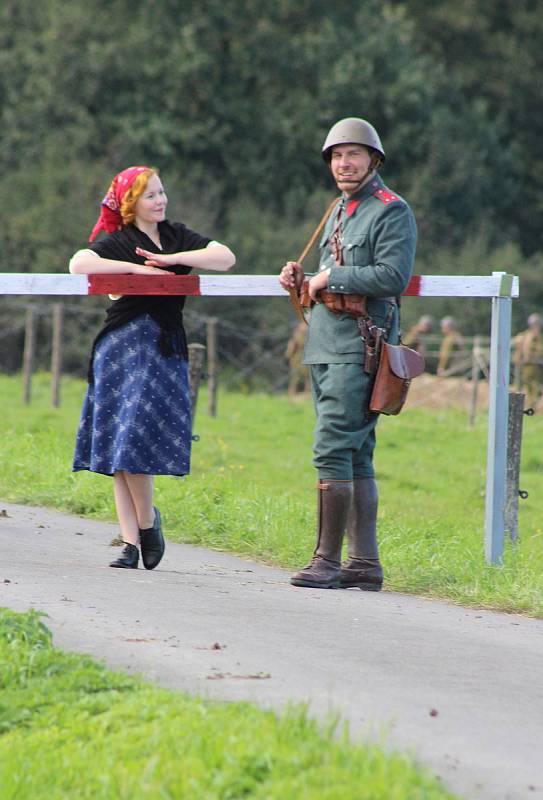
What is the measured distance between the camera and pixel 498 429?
7.60 m

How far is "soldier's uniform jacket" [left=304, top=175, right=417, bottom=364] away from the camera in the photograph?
6.78 m

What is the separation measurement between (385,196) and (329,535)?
1519mm

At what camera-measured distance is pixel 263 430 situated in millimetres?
20578

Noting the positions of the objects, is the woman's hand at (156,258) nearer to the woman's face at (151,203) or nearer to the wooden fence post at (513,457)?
the woman's face at (151,203)

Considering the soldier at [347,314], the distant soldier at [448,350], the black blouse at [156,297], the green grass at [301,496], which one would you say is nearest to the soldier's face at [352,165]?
the soldier at [347,314]

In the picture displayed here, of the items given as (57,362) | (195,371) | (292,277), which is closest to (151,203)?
(292,277)

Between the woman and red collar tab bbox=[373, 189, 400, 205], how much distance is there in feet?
2.41

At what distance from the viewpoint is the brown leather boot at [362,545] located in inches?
279

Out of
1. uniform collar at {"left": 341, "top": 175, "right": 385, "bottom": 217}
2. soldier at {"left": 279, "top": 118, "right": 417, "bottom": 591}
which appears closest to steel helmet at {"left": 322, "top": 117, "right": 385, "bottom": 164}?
soldier at {"left": 279, "top": 118, "right": 417, "bottom": 591}

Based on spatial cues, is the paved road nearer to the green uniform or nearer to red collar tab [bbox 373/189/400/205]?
the green uniform

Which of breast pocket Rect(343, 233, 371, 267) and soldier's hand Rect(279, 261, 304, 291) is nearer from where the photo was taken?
breast pocket Rect(343, 233, 371, 267)

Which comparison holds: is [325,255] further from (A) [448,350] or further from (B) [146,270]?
(A) [448,350]

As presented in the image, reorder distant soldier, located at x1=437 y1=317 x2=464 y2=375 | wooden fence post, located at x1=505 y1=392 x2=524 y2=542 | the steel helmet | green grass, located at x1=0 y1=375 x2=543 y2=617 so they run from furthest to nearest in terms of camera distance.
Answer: distant soldier, located at x1=437 y1=317 x2=464 y2=375 < wooden fence post, located at x1=505 y1=392 x2=524 y2=542 < green grass, located at x1=0 y1=375 x2=543 y2=617 < the steel helmet

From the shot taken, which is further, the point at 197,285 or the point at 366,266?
the point at 197,285
